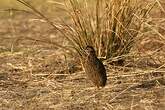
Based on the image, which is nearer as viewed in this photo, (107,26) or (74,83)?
(74,83)

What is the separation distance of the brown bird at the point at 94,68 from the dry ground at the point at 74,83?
57 millimetres

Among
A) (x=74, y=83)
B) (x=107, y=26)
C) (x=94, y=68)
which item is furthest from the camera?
(x=107, y=26)

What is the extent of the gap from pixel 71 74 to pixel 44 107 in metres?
0.73

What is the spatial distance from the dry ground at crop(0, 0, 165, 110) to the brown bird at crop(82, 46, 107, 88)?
6 cm

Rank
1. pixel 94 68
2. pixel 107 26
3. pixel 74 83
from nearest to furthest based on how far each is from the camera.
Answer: pixel 94 68 < pixel 74 83 < pixel 107 26

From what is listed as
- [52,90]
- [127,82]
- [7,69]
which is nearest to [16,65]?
[7,69]

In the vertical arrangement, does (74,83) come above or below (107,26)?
below

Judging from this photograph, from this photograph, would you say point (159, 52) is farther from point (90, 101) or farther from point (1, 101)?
point (1, 101)

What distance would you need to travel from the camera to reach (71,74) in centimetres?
407

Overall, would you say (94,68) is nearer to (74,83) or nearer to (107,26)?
(74,83)

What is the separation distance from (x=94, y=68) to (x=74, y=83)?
0.29 meters

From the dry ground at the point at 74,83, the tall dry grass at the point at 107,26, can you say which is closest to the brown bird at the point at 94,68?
the dry ground at the point at 74,83

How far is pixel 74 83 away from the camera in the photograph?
3.84 meters

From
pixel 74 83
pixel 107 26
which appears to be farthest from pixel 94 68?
pixel 107 26
